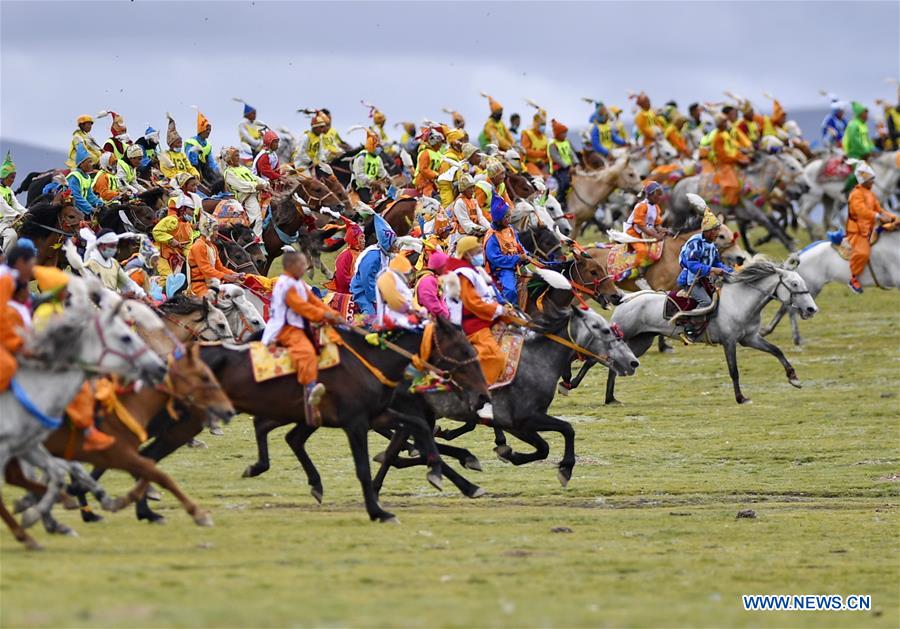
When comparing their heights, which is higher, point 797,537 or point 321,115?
point 321,115

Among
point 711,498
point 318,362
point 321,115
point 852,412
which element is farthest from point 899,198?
point 318,362

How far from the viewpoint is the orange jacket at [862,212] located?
2877 centimetres

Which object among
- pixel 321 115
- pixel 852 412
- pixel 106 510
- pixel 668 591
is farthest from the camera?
pixel 321 115

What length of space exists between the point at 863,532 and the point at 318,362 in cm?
517

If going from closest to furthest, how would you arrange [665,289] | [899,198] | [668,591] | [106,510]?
[668,591]
[106,510]
[665,289]
[899,198]

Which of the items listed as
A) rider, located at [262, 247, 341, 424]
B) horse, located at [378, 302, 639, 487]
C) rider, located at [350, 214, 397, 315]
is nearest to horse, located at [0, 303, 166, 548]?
rider, located at [262, 247, 341, 424]

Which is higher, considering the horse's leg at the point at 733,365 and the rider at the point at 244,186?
the rider at the point at 244,186

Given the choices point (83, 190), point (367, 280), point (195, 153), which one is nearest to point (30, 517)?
point (367, 280)

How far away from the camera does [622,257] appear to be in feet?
91.2

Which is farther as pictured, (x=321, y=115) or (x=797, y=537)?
(x=321, y=115)

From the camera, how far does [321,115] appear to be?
32.4 m

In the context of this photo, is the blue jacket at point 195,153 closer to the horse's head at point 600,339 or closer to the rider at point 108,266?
the rider at point 108,266

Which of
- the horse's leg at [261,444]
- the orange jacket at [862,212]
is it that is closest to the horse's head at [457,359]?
the horse's leg at [261,444]

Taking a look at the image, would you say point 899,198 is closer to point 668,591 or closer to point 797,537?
point 797,537
